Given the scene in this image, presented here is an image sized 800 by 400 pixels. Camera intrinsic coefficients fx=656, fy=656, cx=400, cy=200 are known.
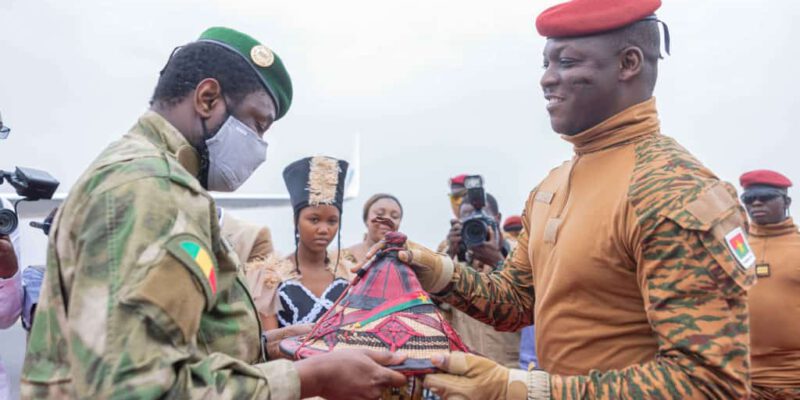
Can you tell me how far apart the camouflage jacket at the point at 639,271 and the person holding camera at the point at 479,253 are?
1973mm

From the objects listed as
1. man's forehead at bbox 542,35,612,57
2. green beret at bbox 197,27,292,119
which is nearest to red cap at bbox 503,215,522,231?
man's forehead at bbox 542,35,612,57

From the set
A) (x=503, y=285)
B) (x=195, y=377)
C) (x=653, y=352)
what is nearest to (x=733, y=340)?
(x=653, y=352)

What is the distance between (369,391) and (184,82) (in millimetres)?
1061

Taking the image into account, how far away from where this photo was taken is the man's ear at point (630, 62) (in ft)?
7.55

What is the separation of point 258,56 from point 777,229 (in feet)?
16.4

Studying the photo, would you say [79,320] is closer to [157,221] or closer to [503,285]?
[157,221]

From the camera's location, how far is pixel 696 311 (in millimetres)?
1866

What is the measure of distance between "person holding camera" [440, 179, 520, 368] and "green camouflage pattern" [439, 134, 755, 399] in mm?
2333

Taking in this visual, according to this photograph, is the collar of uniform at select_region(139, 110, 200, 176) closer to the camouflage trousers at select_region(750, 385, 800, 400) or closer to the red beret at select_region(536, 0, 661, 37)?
the red beret at select_region(536, 0, 661, 37)

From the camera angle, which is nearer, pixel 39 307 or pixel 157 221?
pixel 157 221

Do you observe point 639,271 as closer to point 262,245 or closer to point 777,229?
point 262,245

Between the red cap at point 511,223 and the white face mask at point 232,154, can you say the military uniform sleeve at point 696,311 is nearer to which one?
the white face mask at point 232,154

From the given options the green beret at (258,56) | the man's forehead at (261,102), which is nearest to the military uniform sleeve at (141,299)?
the man's forehead at (261,102)

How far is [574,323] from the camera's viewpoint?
7.39ft
